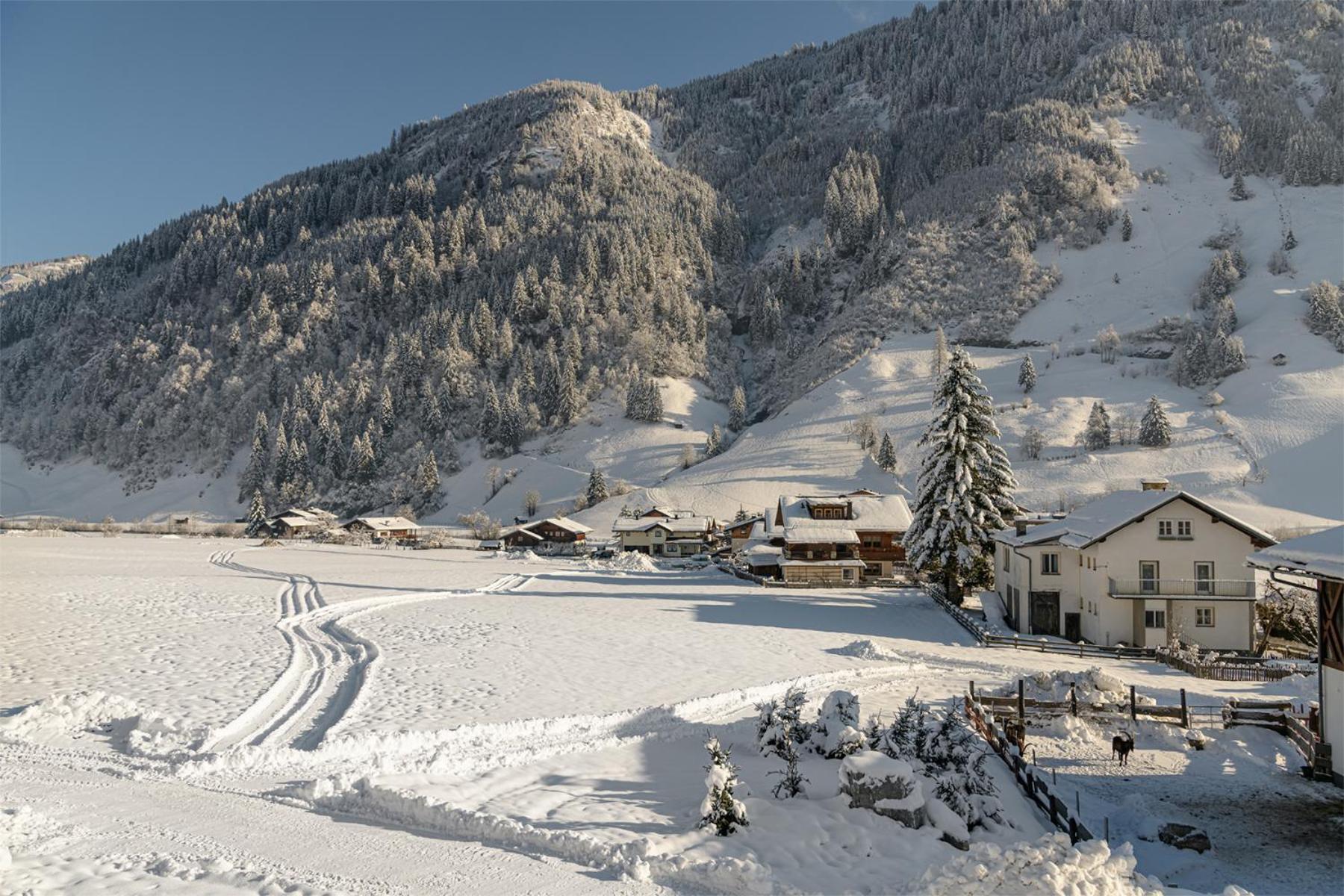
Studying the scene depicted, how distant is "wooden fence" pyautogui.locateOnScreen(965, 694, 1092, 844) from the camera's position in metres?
13.4

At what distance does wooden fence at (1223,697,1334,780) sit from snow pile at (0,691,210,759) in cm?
2514

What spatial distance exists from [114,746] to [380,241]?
193 m

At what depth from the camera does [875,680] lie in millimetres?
26406

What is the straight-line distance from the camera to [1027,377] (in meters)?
115

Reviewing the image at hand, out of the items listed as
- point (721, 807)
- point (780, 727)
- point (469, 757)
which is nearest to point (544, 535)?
point (469, 757)

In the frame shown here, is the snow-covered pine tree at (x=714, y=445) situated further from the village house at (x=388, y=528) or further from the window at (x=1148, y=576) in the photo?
the window at (x=1148, y=576)

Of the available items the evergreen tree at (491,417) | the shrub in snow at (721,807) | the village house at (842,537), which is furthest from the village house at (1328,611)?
the evergreen tree at (491,417)

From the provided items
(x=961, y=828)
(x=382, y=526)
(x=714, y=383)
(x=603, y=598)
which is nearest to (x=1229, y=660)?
(x=961, y=828)

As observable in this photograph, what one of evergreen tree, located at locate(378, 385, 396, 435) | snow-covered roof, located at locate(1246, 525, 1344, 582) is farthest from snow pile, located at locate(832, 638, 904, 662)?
evergreen tree, located at locate(378, 385, 396, 435)

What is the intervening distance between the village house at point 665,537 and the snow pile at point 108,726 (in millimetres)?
68233

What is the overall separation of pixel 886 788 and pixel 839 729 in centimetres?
308

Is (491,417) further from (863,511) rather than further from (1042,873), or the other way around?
(1042,873)

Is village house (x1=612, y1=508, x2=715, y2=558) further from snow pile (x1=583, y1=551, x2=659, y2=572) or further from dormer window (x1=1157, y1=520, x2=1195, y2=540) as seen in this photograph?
dormer window (x1=1157, y1=520, x2=1195, y2=540)

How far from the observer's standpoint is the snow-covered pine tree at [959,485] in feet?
143
